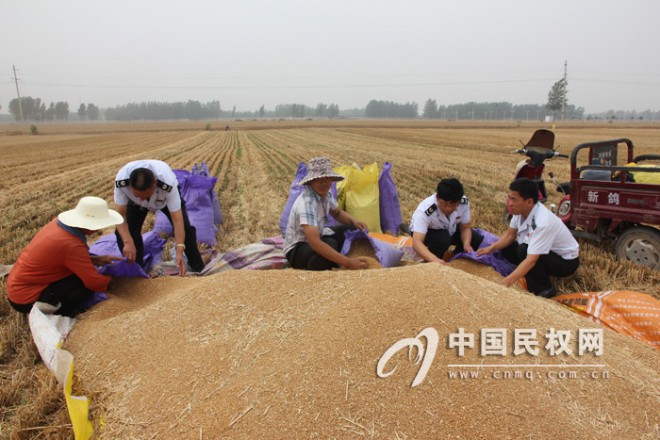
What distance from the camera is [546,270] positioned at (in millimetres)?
3398

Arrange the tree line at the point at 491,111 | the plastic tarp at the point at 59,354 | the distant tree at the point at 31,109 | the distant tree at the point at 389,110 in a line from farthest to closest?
the distant tree at the point at 389,110 < the tree line at the point at 491,111 < the distant tree at the point at 31,109 < the plastic tarp at the point at 59,354

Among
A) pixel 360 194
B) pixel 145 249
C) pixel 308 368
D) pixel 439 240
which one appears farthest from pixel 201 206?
pixel 308 368

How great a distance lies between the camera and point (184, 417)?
179cm

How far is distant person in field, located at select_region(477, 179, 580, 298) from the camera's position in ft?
10.2

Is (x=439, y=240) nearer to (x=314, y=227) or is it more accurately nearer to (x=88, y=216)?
(x=314, y=227)

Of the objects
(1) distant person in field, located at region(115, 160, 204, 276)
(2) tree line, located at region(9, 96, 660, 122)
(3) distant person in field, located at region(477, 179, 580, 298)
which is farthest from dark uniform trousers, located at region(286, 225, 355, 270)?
(2) tree line, located at region(9, 96, 660, 122)

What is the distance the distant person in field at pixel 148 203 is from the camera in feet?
11.0

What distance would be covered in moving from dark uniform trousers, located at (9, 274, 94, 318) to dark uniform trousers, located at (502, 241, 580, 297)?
3.64 metres

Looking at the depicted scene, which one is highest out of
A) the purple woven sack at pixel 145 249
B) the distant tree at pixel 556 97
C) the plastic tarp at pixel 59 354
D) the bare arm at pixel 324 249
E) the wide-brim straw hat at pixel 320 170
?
the distant tree at pixel 556 97

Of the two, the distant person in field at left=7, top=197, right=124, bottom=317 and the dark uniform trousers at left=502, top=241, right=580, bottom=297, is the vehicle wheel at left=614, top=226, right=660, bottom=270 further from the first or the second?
the distant person in field at left=7, top=197, right=124, bottom=317

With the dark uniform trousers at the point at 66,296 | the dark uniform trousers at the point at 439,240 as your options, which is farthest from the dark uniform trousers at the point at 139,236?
the dark uniform trousers at the point at 439,240

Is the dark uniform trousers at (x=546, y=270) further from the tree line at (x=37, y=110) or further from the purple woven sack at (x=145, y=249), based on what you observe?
the tree line at (x=37, y=110)

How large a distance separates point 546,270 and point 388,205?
6.48ft

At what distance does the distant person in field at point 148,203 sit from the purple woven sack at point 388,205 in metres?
2.24
